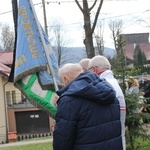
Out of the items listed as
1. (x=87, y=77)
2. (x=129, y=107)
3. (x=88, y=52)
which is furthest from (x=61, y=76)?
(x=88, y=52)

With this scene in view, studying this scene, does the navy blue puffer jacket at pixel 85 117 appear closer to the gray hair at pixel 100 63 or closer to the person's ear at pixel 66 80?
the person's ear at pixel 66 80

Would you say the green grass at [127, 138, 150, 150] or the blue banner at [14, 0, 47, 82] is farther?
the green grass at [127, 138, 150, 150]

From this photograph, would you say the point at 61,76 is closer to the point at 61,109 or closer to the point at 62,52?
the point at 61,109

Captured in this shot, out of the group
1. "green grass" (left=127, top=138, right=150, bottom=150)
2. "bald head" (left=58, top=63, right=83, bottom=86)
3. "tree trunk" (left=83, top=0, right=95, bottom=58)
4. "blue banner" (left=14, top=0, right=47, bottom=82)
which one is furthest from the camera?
"tree trunk" (left=83, top=0, right=95, bottom=58)

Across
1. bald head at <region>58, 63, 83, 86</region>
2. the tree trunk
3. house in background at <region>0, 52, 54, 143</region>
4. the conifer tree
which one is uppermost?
the tree trunk

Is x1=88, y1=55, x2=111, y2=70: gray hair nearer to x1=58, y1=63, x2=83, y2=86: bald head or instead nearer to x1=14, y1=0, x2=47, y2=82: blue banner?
x1=58, y1=63, x2=83, y2=86: bald head

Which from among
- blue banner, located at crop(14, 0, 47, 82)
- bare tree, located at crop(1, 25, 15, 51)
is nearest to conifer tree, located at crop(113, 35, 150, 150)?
blue banner, located at crop(14, 0, 47, 82)

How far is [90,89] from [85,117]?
0.22m

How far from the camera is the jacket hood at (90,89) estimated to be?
11.1ft

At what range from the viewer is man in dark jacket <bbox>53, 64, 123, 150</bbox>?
334 centimetres

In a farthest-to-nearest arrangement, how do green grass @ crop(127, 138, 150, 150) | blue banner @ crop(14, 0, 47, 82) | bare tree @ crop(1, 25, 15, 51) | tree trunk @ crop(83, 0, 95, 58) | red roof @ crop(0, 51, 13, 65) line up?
1. bare tree @ crop(1, 25, 15, 51)
2. red roof @ crop(0, 51, 13, 65)
3. tree trunk @ crop(83, 0, 95, 58)
4. green grass @ crop(127, 138, 150, 150)
5. blue banner @ crop(14, 0, 47, 82)

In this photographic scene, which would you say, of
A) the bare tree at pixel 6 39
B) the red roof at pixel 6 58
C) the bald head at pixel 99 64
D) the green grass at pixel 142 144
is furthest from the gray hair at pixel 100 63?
the bare tree at pixel 6 39

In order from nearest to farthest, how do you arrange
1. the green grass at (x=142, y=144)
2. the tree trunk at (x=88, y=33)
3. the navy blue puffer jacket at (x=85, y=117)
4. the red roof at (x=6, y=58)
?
the navy blue puffer jacket at (x=85, y=117) → the green grass at (x=142, y=144) → the tree trunk at (x=88, y=33) → the red roof at (x=6, y=58)

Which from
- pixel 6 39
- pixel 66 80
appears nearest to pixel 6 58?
pixel 6 39
